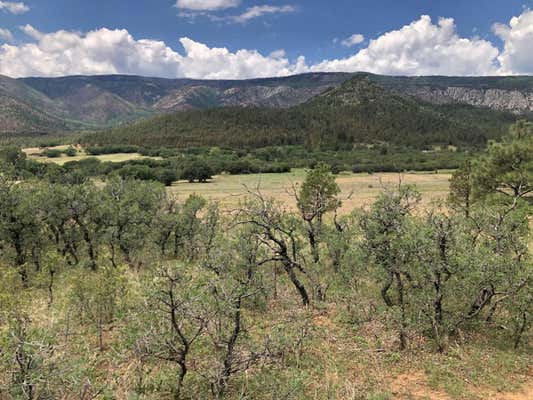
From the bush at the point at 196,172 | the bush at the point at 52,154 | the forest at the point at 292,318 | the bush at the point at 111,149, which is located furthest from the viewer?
the bush at the point at 111,149

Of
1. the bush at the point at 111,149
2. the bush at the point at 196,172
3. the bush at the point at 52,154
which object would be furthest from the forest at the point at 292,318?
the bush at the point at 111,149

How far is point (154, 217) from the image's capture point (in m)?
27.8

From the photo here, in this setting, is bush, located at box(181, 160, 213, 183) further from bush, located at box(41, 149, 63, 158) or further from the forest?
the forest

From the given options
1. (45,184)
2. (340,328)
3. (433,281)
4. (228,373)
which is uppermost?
(45,184)

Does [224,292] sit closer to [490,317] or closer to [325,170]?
[490,317]

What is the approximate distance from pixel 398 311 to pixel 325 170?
2531cm

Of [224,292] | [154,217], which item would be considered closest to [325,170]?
[154,217]

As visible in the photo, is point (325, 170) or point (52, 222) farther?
point (325, 170)

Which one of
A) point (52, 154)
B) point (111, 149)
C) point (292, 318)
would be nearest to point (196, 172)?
point (111, 149)

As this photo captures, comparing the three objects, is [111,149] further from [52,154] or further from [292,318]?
[292,318]

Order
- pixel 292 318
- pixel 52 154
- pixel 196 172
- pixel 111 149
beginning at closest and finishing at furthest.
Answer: pixel 292 318, pixel 196 172, pixel 52 154, pixel 111 149

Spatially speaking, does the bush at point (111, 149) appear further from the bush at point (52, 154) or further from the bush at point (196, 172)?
the bush at point (196, 172)

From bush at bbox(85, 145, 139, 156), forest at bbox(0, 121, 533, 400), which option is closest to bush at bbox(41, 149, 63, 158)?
bush at bbox(85, 145, 139, 156)

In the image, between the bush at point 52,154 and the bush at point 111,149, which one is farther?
the bush at point 111,149
